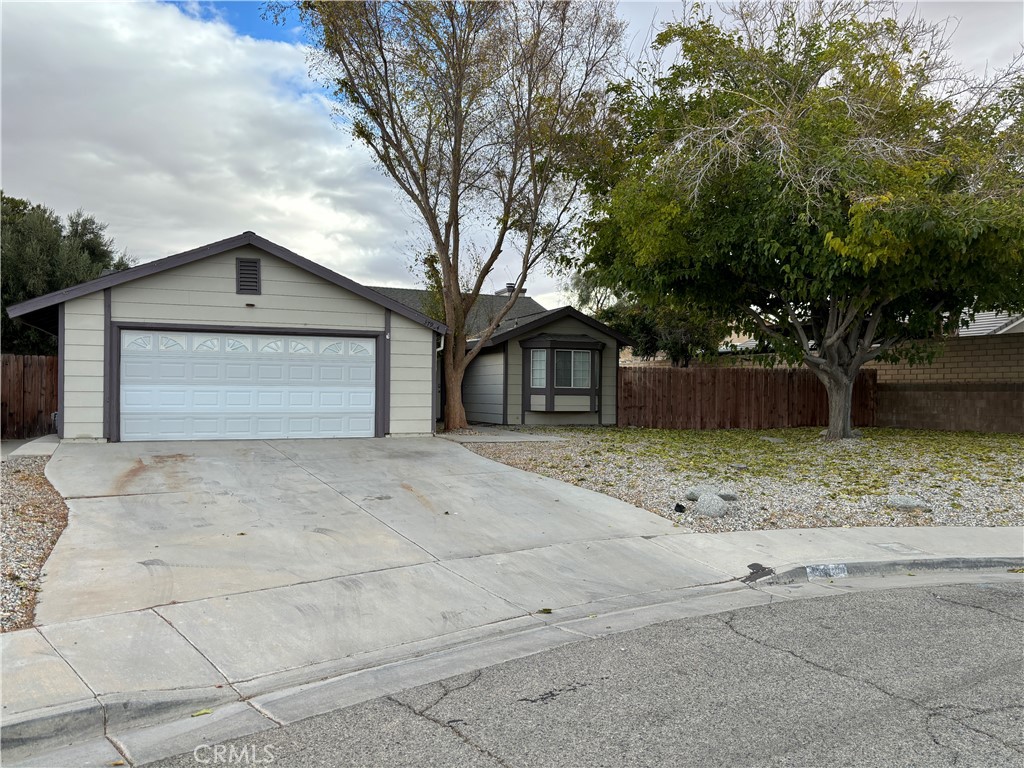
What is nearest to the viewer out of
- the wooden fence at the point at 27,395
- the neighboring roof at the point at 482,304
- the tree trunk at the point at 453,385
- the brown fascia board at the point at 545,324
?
the wooden fence at the point at 27,395

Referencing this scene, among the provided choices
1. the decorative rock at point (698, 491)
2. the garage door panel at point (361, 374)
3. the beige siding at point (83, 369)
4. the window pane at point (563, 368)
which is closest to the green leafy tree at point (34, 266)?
the beige siding at point (83, 369)

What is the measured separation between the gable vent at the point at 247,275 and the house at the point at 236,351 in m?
0.02

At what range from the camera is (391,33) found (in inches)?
652

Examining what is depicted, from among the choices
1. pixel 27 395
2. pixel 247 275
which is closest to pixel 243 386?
pixel 247 275

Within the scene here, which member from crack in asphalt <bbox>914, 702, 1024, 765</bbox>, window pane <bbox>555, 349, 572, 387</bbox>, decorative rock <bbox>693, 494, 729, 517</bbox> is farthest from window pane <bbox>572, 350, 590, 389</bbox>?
crack in asphalt <bbox>914, 702, 1024, 765</bbox>

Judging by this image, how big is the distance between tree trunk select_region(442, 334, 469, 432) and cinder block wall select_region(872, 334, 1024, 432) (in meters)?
12.9

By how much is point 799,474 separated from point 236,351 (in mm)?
10297

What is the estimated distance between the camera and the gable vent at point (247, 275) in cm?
1482

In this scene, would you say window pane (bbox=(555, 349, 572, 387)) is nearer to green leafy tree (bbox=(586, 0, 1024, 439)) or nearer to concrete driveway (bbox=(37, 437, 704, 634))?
green leafy tree (bbox=(586, 0, 1024, 439))

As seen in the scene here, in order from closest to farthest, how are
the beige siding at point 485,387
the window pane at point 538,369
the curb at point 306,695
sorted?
the curb at point 306,695 → the window pane at point 538,369 → the beige siding at point 485,387

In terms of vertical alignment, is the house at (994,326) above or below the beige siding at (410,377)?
above

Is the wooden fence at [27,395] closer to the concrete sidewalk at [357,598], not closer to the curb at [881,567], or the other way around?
the concrete sidewalk at [357,598]

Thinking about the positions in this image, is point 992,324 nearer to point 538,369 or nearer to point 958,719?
point 538,369

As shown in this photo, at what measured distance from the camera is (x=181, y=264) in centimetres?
1427
